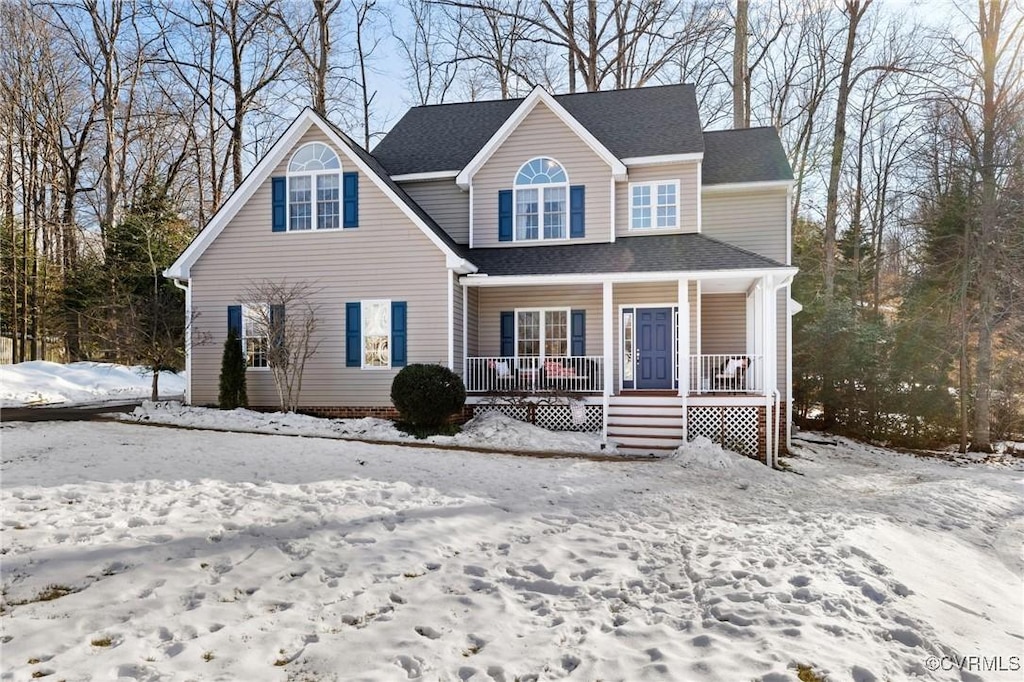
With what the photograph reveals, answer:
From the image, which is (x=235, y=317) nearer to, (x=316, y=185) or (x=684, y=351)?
(x=316, y=185)

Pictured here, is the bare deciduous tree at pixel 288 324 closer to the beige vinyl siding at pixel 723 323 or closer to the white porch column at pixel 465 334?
the white porch column at pixel 465 334

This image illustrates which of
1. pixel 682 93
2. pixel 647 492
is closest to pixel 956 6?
pixel 682 93

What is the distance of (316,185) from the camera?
44.4 ft

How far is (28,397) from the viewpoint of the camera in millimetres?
16656

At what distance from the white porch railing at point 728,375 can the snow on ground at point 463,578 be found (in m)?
4.50

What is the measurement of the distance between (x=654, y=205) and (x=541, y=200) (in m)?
2.75

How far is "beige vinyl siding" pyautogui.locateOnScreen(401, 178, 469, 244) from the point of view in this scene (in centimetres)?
1509

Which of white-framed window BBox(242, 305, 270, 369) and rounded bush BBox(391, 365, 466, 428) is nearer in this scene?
rounded bush BBox(391, 365, 466, 428)

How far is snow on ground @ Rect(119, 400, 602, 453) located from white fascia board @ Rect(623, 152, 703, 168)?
21.8 feet

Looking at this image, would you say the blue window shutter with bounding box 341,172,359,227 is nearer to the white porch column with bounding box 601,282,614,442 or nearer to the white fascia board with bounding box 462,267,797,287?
the white fascia board with bounding box 462,267,797,287

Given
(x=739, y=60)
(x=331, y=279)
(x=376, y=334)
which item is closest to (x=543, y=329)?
(x=376, y=334)

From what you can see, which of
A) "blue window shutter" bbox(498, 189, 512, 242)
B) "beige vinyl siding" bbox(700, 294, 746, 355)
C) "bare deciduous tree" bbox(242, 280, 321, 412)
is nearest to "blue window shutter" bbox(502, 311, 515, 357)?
"blue window shutter" bbox(498, 189, 512, 242)

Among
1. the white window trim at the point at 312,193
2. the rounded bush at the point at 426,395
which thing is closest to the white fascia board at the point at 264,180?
the white window trim at the point at 312,193

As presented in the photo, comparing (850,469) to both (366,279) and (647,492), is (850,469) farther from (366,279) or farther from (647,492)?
(366,279)
